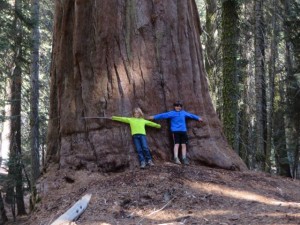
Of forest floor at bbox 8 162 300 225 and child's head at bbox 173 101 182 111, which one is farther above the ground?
child's head at bbox 173 101 182 111

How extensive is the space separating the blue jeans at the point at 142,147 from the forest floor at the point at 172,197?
0.78 ft

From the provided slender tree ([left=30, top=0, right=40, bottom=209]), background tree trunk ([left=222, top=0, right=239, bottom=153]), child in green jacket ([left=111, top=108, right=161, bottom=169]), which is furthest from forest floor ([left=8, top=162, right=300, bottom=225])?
slender tree ([left=30, top=0, right=40, bottom=209])

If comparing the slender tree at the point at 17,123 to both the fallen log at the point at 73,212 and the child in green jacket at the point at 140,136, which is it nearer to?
the child in green jacket at the point at 140,136

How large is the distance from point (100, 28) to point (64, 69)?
1220 millimetres

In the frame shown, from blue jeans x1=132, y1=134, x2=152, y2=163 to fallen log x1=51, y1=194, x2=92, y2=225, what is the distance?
1.56 meters

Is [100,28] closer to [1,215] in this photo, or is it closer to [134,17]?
[134,17]

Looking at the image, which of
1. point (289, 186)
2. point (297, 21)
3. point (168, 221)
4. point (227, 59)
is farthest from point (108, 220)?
point (297, 21)

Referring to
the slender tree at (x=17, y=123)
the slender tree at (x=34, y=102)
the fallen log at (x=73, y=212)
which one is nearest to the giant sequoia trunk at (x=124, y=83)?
the fallen log at (x=73, y=212)

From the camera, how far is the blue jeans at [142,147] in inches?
303

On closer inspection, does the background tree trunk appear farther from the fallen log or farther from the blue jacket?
the fallen log

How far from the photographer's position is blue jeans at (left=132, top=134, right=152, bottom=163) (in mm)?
7703

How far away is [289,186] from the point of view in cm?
795

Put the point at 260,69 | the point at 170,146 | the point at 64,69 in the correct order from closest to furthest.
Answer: the point at 170,146 → the point at 64,69 → the point at 260,69

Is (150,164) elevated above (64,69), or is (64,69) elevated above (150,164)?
(64,69)
